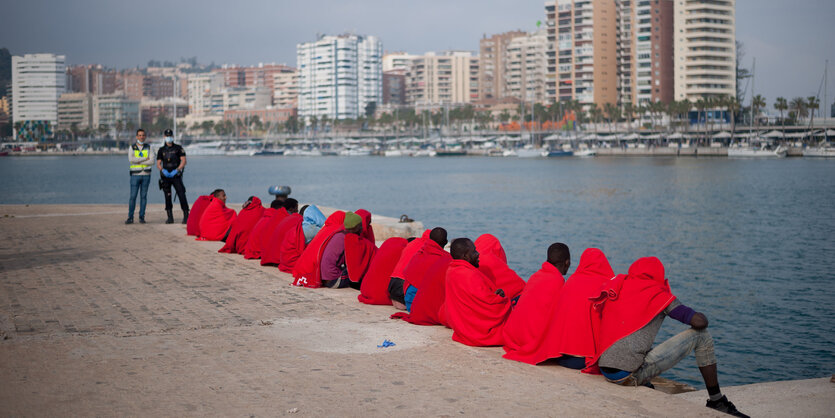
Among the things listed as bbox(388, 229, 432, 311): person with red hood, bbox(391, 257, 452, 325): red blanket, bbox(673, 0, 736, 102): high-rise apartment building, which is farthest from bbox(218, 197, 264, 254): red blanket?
bbox(673, 0, 736, 102): high-rise apartment building

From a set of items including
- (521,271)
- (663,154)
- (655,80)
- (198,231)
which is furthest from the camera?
(655,80)

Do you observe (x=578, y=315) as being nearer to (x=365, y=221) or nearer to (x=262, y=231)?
(x=365, y=221)

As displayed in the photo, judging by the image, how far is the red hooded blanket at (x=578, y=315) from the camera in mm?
7113

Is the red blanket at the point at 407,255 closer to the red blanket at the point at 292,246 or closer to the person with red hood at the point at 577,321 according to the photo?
the person with red hood at the point at 577,321

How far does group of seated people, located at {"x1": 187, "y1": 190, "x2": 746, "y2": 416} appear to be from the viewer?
6684 mm

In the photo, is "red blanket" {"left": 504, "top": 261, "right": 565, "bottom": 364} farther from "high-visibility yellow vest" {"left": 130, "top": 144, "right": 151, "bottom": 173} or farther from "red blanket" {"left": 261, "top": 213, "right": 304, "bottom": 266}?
"high-visibility yellow vest" {"left": 130, "top": 144, "right": 151, "bottom": 173}

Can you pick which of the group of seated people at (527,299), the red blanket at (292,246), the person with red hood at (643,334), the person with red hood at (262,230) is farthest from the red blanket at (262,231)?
the person with red hood at (643,334)

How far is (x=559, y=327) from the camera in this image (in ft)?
23.9

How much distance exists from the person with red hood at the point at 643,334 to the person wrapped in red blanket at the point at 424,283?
231 cm

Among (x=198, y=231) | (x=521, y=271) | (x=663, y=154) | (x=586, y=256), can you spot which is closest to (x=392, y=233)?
(x=198, y=231)

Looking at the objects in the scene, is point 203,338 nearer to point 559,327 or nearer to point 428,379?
point 428,379

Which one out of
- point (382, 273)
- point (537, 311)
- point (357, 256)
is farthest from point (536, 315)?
point (357, 256)

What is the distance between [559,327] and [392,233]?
436 inches

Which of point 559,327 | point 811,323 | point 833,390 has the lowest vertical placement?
point 811,323
